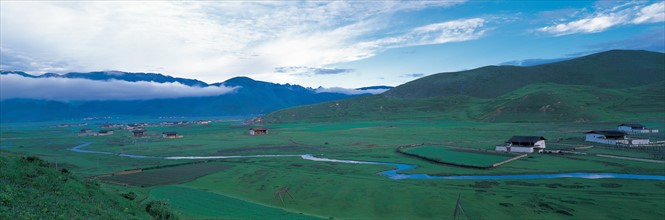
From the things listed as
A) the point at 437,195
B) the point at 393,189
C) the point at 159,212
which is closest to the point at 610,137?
the point at 437,195

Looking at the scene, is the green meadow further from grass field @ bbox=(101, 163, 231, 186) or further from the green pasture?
grass field @ bbox=(101, 163, 231, 186)

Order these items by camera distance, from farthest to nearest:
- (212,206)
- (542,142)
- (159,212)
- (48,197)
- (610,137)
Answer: (610,137) < (542,142) < (212,206) < (159,212) < (48,197)

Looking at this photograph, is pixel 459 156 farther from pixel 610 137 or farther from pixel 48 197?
pixel 48 197

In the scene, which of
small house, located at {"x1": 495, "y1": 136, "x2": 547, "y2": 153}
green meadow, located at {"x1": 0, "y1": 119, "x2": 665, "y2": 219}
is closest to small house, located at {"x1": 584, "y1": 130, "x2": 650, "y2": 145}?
green meadow, located at {"x1": 0, "y1": 119, "x2": 665, "y2": 219}

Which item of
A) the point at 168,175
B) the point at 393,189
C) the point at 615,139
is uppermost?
the point at 615,139

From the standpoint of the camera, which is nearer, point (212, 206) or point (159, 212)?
point (159, 212)

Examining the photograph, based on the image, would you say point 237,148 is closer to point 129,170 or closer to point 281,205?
point 129,170

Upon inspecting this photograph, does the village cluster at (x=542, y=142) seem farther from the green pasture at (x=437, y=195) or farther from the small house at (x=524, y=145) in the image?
the green pasture at (x=437, y=195)
